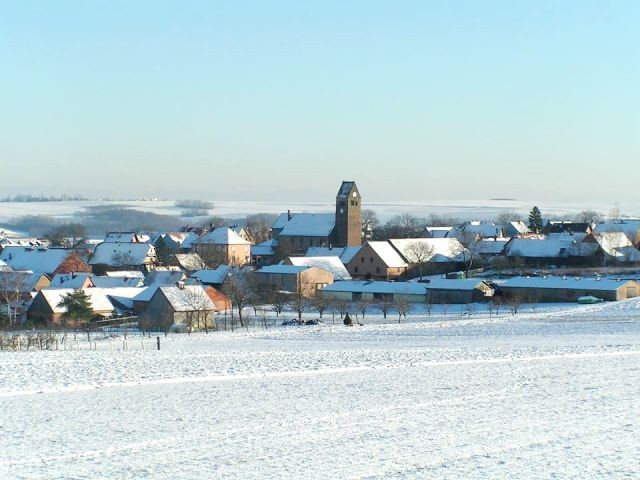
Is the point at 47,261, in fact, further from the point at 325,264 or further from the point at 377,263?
the point at 377,263

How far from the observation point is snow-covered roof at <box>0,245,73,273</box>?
253 feet

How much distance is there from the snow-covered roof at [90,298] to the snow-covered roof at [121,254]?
3393cm

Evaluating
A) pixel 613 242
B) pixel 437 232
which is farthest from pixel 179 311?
pixel 437 232

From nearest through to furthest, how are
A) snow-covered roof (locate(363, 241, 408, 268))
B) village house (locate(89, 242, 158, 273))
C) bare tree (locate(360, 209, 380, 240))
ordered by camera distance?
snow-covered roof (locate(363, 241, 408, 268)) < village house (locate(89, 242, 158, 273)) < bare tree (locate(360, 209, 380, 240))

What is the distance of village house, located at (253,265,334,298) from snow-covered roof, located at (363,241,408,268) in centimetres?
1132

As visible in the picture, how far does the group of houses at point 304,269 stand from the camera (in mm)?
54062

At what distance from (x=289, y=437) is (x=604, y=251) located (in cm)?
7892

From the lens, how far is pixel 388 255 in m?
81.8

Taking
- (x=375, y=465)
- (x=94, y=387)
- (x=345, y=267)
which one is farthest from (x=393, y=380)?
(x=345, y=267)

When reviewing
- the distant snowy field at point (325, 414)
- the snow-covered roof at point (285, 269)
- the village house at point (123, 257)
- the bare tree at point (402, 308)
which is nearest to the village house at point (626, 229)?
the snow-covered roof at point (285, 269)

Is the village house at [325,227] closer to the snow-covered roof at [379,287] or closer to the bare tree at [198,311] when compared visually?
the snow-covered roof at [379,287]

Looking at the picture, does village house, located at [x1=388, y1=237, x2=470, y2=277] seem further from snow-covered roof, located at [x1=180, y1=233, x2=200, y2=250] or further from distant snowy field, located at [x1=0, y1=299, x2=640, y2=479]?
distant snowy field, located at [x1=0, y1=299, x2=640, y2=479]

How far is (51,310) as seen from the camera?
173 ft

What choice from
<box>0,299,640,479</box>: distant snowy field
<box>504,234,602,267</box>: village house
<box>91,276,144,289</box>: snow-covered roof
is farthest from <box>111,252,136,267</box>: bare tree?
<box>0,299,640,479</box>: distant snowy field
